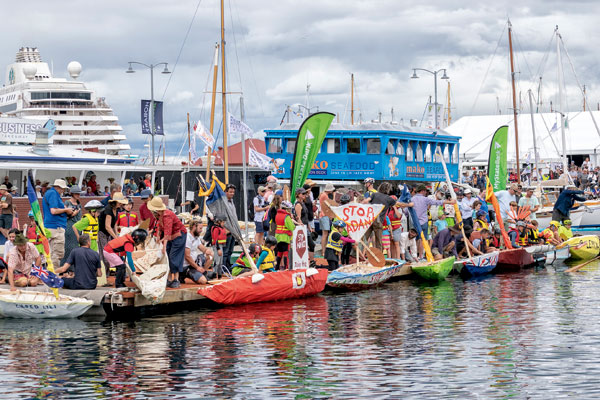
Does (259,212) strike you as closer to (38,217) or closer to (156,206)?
(156,206)

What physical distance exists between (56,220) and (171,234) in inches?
124

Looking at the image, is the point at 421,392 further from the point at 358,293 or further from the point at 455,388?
the point at 358,293

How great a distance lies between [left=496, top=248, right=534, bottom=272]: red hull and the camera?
26844 millimetres

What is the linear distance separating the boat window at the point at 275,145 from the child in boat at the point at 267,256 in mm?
20783

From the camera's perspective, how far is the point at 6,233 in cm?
2028

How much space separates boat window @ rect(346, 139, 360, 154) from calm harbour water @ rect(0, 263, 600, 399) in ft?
62.8

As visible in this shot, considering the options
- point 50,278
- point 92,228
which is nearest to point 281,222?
point 92,228

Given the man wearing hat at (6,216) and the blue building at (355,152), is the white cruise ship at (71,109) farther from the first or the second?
the man wearing hat at (6,216)

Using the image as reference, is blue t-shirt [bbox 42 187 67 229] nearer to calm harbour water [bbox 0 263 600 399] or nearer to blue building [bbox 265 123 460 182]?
calm harbour water [bbox 0 263 600 399]

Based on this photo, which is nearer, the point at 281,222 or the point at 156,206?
the point at 156,206

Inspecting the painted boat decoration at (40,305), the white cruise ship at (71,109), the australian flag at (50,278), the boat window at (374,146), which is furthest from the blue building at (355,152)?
the white cruise ship at (71,109)

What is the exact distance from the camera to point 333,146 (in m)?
39.4

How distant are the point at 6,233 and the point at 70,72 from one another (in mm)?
65396

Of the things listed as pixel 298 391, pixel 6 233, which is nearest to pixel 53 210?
pixel 6 233
